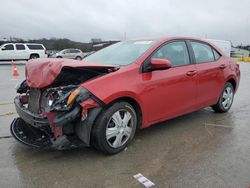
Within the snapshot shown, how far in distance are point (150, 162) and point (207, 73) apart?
2.19m

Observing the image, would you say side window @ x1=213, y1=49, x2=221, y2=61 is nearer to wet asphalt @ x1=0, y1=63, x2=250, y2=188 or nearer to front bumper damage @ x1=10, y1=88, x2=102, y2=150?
wet asphalt @ x1=0, y1=63, x2=250, y2=188

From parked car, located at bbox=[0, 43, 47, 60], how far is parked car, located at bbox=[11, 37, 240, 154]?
20.7 metres

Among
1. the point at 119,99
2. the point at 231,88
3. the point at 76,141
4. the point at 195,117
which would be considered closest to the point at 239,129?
the point at 195,117

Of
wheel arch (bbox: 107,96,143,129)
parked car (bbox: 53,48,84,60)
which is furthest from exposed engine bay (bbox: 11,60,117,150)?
parked car (bbox: 53,48,84,60)

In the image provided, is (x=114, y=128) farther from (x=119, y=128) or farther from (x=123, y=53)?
(x=123, y=53)

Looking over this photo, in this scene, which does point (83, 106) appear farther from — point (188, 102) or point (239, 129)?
point (239, 129)

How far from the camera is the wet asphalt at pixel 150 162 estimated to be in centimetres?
271

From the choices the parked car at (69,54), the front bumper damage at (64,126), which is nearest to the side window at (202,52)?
the front bumper damage at (64,126)

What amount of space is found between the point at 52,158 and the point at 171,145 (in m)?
1.66

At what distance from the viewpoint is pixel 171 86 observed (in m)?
3.85

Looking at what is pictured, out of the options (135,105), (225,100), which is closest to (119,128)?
(135,105)

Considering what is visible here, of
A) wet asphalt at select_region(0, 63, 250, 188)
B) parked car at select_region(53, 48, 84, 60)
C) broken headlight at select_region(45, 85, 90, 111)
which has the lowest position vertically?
wet asphalt at select_region(0, 63, 250, 188)

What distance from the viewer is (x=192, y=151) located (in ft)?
11.3

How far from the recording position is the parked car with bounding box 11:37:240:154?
9.77 feet
